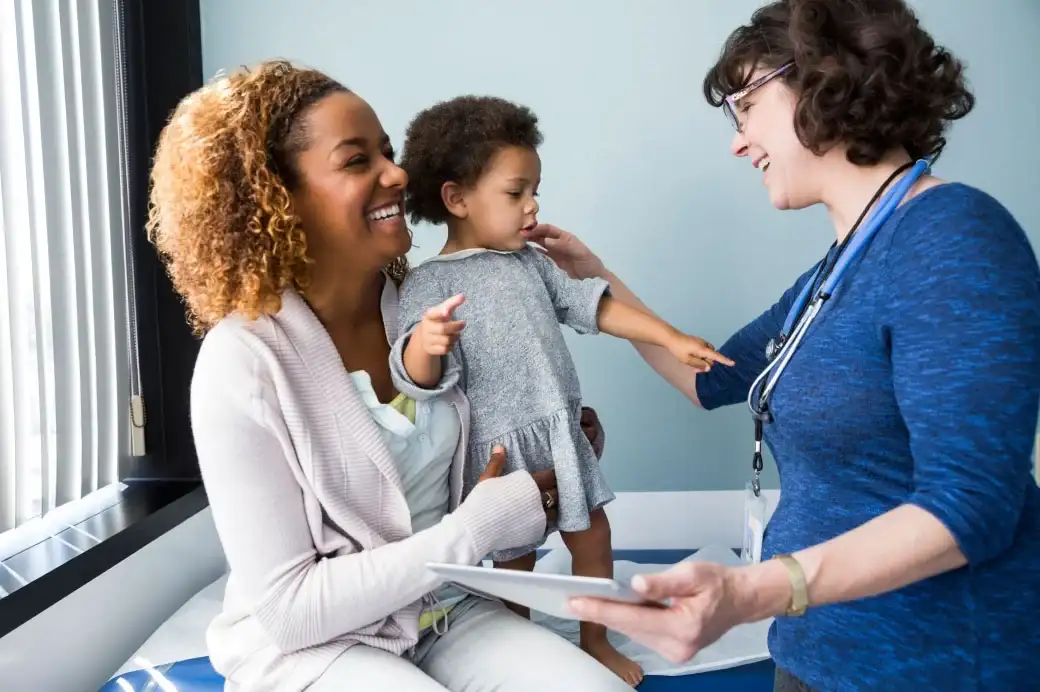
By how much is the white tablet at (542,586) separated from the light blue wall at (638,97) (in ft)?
6.33

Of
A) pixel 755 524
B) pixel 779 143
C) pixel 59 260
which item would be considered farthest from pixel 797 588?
pixel 59 260

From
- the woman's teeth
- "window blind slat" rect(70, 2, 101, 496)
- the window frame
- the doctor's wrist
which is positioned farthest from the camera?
the window frame

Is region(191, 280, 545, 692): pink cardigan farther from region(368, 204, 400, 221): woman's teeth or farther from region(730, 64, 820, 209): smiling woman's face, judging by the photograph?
region(730, 64, 820, 209): smiling woman's face

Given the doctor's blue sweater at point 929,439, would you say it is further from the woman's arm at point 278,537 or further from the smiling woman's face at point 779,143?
the woman's arm at point 278,537

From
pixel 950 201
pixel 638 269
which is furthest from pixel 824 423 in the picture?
pixel 638 269

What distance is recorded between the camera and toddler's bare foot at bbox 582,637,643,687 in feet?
5.99

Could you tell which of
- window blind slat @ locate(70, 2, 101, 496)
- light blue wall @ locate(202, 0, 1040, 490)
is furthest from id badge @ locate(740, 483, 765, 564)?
window blind slat @ locate(70, 2, 101, 496)

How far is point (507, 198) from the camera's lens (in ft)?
6.04

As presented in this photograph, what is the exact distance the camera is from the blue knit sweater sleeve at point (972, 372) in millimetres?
958

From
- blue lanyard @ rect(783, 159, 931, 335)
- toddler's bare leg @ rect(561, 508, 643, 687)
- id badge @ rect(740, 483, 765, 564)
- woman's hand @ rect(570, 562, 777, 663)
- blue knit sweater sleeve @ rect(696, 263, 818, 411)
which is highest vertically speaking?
blue lanyard @ rect(783, 159, 931, 335)

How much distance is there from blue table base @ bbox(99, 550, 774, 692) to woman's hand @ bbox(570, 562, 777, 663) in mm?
968

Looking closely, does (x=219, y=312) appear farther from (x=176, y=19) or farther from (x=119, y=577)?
(x=176, y=19)

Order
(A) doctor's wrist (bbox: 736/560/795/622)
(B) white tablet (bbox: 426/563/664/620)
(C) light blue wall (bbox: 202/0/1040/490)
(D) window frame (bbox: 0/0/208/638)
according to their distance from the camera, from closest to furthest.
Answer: (B) white tablet (bbox: 426/563/664/620) < (A) doctor's wrist (bbox: 736/560/795/622) < (D) window frame (bbox: 0/0/208/638) < (C) light blue wall (bbox: 202/0/1040/490)

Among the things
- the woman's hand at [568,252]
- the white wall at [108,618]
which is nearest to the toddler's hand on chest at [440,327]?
the woman's hand at [568,252]
